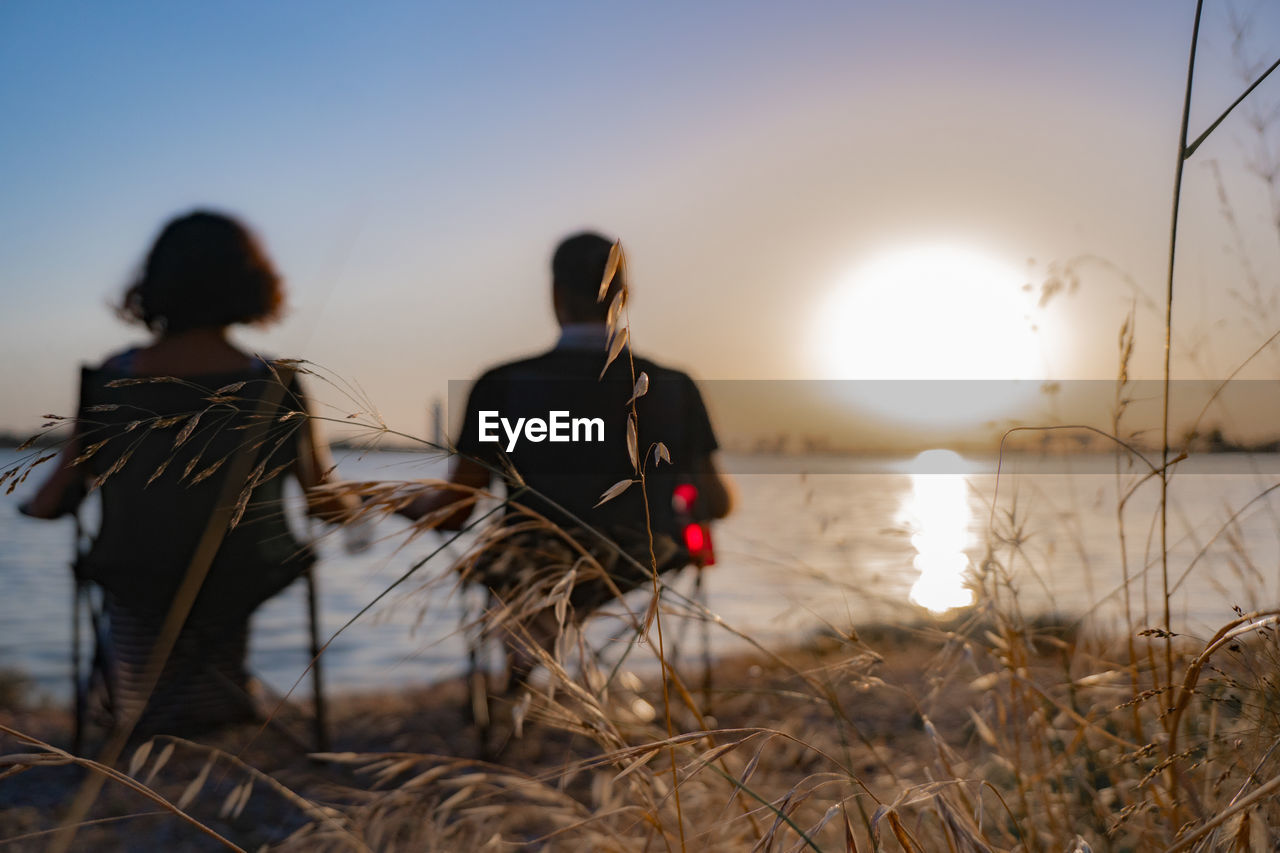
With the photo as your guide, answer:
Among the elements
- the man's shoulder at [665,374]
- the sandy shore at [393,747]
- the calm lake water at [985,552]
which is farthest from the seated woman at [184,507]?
the calm lake water at [985,552]

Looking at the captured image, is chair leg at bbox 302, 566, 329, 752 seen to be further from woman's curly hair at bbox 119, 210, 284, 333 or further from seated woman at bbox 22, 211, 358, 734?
woman's curly hair at bbox 119, 210, 284, 333

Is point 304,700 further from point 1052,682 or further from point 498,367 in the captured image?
point 1052,682

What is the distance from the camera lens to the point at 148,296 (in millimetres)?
Result: 2586

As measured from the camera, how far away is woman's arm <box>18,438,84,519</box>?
2.23 meters

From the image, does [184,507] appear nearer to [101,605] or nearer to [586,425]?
[101,605]

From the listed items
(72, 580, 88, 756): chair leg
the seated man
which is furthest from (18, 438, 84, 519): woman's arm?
the seated man

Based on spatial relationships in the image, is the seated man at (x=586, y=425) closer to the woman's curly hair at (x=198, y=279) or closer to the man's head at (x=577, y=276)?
the man's head at (x=577, y=276)

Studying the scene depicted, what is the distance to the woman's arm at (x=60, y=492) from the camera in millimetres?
2230

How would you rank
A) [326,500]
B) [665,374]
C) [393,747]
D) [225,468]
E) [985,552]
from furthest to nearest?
[393,747] → [665,374] → [225,468] → [985,552] → [326,500]

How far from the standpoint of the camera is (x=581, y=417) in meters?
2.47

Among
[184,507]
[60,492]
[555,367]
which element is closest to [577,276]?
[555,367]

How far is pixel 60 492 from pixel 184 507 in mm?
298

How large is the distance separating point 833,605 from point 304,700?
2992 mm

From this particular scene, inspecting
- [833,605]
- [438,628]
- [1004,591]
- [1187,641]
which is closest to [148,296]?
[438,628]
